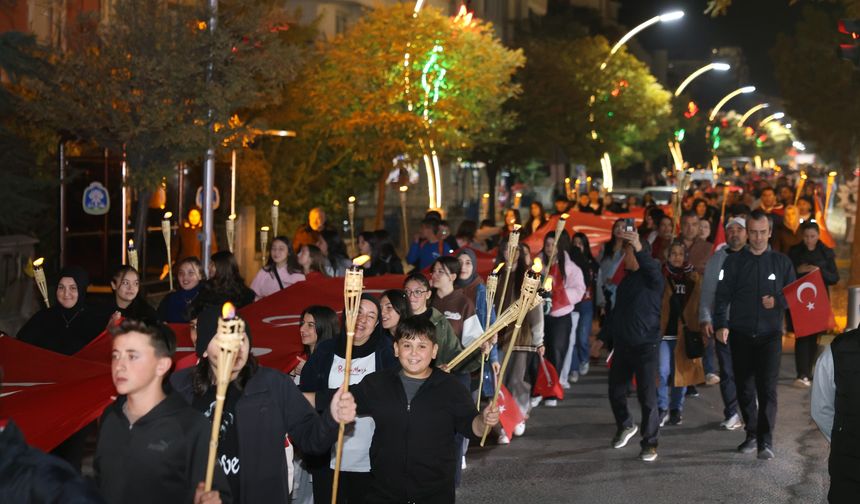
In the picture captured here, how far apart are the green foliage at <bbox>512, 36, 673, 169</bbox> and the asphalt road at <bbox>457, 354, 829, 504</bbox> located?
31.7 m

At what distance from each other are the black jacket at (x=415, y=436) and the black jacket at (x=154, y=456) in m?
1.44

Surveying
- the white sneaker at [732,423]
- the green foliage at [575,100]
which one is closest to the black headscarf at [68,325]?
the white sneaker at [732,423]

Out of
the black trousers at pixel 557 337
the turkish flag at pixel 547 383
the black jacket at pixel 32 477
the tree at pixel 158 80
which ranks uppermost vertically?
the tree at pixel 158 80

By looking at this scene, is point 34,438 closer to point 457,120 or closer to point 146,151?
point 146,151

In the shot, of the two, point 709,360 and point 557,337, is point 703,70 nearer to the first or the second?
point 709,360

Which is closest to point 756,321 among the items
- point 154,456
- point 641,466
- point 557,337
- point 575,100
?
point 641,466

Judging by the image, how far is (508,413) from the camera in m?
11.2

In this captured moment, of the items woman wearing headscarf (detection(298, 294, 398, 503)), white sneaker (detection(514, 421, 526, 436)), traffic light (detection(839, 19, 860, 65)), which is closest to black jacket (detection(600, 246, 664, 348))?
white sneaker (detection(514, 421, 526, 436))

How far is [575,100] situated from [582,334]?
31.3 m

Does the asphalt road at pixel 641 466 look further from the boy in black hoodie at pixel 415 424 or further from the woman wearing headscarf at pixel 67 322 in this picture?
the boy in black hoodie at pixel 415 424

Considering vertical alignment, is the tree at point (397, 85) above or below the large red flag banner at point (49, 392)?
above

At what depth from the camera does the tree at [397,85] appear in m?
26.5

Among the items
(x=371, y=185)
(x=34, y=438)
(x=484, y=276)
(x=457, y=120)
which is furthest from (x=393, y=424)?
(x=371, y=185)

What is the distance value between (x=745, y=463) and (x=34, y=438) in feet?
19.1
